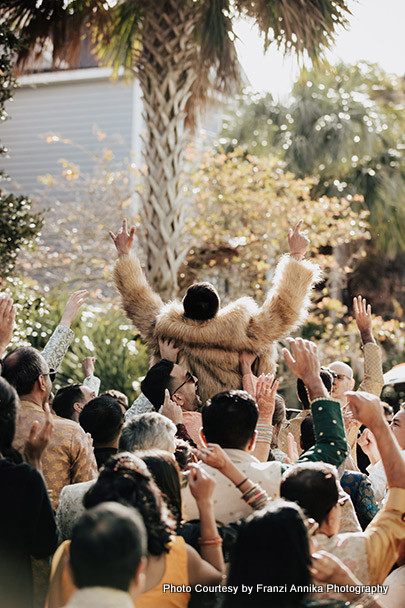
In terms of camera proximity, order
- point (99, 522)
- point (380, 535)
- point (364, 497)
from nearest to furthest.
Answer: point (99, 522) < point (380, 535) < point (364, 497)

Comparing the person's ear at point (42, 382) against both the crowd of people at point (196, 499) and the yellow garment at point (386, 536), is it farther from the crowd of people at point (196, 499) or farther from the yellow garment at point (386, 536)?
the yellow garment at point (386, 536)

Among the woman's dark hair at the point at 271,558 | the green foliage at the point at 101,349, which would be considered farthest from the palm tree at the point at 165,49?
the woman's dark hair at the point at 271,558

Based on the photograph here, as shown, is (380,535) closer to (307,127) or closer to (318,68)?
(318,68)

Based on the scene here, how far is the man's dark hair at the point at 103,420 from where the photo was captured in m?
3.54

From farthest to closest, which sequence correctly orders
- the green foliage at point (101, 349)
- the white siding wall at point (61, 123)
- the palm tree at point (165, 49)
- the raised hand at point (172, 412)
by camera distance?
1. the white siding wall at point (61, 123)
2. the green foliage at point (101, 349)
3. the palm tree at point (165, 49)
4. the raised hand at point (172, 412)

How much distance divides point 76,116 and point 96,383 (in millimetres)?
14930

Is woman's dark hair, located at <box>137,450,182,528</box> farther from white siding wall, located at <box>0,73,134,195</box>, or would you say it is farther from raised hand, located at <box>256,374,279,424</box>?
white siding wall, located at <box>0,73,134,195</box>

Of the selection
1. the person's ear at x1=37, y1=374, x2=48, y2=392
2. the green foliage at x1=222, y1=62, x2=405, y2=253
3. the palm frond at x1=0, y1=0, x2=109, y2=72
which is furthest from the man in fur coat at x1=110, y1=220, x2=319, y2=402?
the green foliage at x1=222, y1=62, x2=405, y2=253

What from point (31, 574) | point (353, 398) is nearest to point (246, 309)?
point (353, 398)

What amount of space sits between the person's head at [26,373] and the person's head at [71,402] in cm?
105

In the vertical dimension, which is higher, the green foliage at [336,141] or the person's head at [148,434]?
the green foliage at [336,141]

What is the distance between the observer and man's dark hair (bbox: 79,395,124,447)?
3.54 meters

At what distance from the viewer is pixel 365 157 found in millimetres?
17219

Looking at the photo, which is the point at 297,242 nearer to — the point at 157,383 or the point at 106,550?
the point at 157,383
